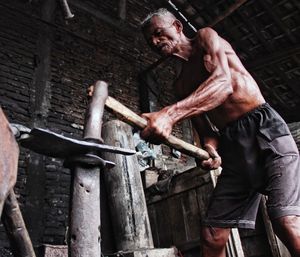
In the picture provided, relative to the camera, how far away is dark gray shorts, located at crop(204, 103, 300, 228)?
1.92 m

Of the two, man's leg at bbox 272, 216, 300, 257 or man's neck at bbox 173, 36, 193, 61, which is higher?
man's neck at bbox 173, 36, 193, 61

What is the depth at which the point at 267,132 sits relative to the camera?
209cm

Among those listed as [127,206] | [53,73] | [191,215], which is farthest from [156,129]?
[53,73]

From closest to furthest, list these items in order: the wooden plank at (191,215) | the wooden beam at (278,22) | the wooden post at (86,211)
Result: the wooden post at (86,211) < the wooden plank at (191,215) < the wooden beam at (278,22)

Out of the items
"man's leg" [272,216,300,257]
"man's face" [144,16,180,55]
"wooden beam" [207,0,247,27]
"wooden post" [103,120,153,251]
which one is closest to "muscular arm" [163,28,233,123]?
"man's face" [144,16,180,55]

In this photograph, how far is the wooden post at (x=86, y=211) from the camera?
1177 mm

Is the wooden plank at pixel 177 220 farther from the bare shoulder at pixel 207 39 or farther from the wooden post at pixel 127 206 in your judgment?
the bare shoulder at pixel 207 39

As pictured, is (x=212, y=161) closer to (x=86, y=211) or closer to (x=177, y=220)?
(x=86, y=211)

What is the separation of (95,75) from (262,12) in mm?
3210

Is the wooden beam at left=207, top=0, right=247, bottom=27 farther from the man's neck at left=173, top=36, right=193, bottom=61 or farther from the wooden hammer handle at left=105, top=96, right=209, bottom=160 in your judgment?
the wooden hammer handle at left=105, top=96, right=209, bottom=160

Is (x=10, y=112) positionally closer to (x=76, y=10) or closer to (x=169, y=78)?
(x=76, y=10)

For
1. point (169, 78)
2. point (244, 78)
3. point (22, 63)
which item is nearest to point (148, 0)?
point (169, 78)

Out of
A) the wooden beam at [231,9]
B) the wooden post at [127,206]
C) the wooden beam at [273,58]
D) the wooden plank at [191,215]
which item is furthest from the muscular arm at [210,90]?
the wooden beam at [273,58]

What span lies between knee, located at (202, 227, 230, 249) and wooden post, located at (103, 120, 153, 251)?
78cm
